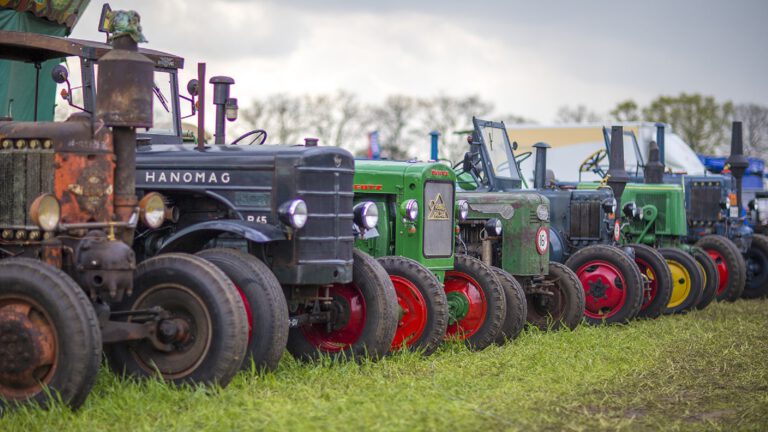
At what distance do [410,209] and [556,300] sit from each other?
228 cm

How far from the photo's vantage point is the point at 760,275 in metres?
15.8

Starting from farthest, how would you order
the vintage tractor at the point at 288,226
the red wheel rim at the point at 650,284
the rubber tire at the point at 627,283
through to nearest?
the red wheel rim at the point at 650,284 → the rubber tire at the point at 627,283 → the vintage tractor at the point at 288,226

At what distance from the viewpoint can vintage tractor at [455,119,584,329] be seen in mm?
10312

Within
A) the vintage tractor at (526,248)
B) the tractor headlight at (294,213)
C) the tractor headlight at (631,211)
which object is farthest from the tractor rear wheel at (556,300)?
the tractor headlight at (294,213)

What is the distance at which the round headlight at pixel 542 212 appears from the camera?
34.3 feet

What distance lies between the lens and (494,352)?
8.41 meters

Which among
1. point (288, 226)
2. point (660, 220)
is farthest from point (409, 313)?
point (660, 220)

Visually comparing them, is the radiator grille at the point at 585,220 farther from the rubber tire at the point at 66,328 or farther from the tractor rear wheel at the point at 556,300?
the rubber tire at the point at 66,328

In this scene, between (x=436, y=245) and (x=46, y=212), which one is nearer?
(x=46, y=212)

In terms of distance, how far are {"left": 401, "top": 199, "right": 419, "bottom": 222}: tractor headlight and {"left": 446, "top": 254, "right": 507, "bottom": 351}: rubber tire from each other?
0.68m

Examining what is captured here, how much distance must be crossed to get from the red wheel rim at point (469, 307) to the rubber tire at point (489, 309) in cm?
4

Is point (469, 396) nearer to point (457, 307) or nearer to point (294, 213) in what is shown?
point (294, 213)

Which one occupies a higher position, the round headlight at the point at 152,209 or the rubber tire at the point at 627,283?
the round headlight at the point at 152,209

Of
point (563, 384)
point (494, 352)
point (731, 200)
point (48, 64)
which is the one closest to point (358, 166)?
point (494, 352)
